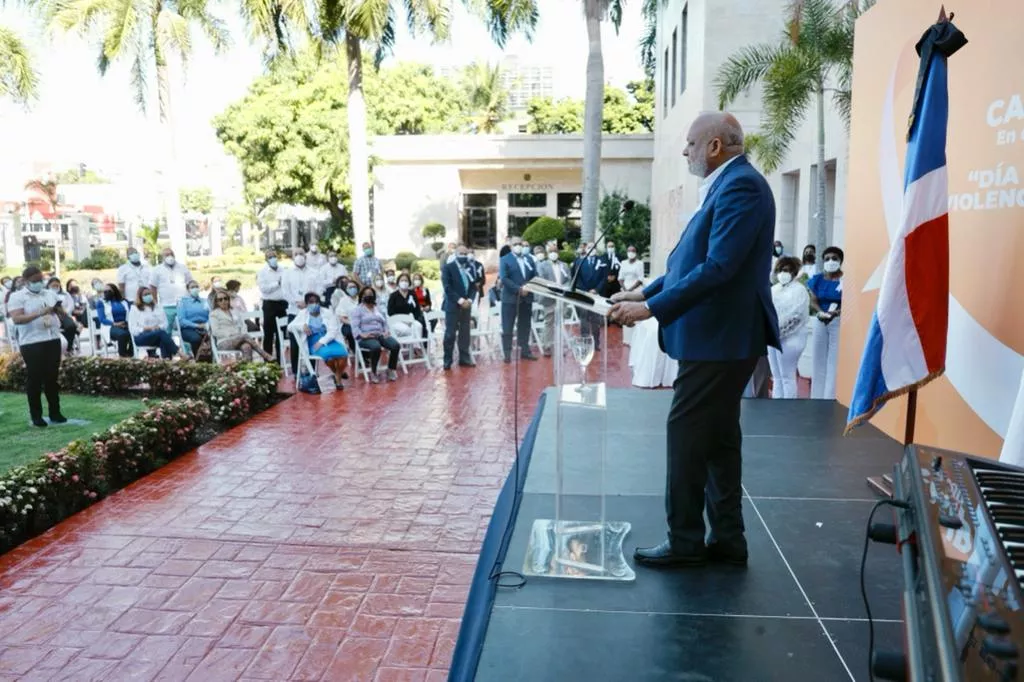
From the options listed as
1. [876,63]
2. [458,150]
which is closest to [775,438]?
[876,63]

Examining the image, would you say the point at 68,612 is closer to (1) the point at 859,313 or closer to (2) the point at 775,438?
(2) the point at 775,438

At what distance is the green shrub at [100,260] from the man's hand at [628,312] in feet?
97.4

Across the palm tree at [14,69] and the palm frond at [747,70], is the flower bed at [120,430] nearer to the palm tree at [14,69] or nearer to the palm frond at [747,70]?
the palm frond at [747,70]

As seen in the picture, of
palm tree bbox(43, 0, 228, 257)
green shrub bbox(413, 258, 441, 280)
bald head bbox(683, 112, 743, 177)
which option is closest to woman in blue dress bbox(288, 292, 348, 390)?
bald head bbox(683, 112, 743, 177)

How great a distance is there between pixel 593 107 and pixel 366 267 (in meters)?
6.34

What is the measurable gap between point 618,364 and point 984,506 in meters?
9.69

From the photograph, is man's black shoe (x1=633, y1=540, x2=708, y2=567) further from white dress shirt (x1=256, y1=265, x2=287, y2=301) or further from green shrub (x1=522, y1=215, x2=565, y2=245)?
green shrub (x1=522, y1=215, x2=565, y2=245)

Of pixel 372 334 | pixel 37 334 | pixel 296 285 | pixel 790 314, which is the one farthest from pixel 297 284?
pixel 790 314

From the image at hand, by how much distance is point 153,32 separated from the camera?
19172 mm

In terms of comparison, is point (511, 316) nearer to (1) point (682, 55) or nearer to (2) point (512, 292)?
(2) point (512, 292)

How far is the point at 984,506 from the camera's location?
6.05ft

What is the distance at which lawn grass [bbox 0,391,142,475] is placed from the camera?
7.46 meters

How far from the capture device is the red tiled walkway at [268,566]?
355cm

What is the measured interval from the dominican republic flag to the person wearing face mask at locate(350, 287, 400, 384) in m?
A: 7.30
